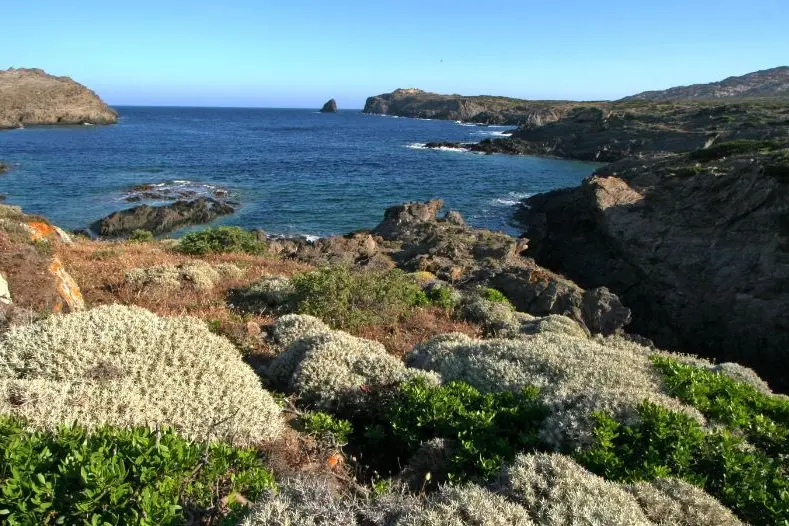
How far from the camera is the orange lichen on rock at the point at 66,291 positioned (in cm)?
928

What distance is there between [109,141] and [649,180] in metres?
85.6

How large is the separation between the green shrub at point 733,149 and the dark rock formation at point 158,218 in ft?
108

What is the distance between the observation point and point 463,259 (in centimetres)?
2278

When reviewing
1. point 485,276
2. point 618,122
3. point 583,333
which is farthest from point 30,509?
point 618,122

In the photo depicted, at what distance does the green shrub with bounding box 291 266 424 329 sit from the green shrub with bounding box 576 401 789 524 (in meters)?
6.67

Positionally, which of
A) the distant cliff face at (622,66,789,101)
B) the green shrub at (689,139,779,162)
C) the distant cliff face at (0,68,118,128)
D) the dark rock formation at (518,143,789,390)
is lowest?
the dark rock formation at (518,143,789,390)

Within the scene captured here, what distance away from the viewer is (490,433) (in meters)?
5.41

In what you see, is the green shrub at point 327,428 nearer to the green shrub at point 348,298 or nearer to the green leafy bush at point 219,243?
the green shrub at point 348,298

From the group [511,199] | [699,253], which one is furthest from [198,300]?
A: [511,199]

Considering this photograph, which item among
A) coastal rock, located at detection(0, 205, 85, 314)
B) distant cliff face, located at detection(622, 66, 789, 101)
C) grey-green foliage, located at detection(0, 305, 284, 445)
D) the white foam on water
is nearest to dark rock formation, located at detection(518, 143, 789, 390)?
the white foam on water

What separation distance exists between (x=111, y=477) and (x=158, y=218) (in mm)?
36221

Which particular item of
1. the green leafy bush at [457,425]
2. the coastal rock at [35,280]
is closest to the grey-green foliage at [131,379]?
the green leafy bush at [457,425]

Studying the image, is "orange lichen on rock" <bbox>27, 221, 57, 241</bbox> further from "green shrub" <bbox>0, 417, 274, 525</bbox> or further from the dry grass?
"green shrub" <bbox>0, 417, 274, 525</bbox>

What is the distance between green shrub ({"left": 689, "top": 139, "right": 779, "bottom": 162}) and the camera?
3166 centimetres
